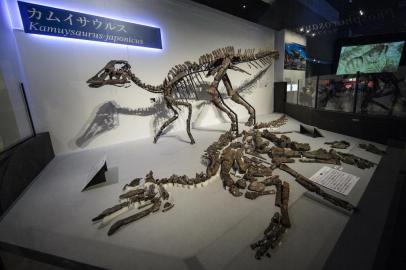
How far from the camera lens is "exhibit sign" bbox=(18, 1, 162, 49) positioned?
12.2 ft

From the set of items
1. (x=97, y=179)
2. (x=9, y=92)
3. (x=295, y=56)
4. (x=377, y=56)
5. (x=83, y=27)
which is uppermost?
(x=83, y=27)

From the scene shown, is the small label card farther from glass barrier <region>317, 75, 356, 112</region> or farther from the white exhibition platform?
glass barrier <region>317, 75, 356, 112</region>

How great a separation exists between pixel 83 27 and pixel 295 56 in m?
7.95

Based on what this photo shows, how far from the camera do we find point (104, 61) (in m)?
4.59

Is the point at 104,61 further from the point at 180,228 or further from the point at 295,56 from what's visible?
the point at 295,56

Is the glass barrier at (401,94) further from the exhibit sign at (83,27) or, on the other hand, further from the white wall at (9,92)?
the white wall at (9,92)

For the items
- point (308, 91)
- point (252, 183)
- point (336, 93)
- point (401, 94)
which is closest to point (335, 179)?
point (252, 183)

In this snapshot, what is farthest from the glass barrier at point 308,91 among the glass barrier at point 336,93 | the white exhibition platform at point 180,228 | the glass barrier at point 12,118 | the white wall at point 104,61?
the glass barrier at point 12,118

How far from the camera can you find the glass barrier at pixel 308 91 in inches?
223

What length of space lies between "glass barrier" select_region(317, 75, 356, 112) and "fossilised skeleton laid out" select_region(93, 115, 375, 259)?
81.8 inches

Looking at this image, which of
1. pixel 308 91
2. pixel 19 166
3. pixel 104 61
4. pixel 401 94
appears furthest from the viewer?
pixel 308 91

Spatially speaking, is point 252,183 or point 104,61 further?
point 104,61

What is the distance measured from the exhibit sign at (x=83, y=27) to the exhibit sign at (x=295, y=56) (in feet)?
18.5

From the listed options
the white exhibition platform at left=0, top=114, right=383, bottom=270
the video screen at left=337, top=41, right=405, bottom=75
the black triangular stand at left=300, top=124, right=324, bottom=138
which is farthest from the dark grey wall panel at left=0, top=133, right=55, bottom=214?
the video screen at left=337, top=41, right=405, bottom=75
